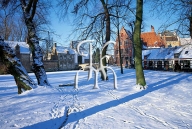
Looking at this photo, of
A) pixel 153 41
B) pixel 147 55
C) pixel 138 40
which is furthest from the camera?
pixel 153 41

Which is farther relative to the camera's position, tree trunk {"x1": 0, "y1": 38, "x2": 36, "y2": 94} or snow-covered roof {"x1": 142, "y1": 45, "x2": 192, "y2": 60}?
snow-covered roof {"x1": 142, "y1": 45, "x2": 192, "y2": 60}

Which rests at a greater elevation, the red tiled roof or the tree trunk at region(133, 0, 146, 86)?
the red tiled roof

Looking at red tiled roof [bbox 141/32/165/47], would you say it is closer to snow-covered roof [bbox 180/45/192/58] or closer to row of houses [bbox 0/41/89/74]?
snow-covered roof [bbox 180/45/192/58]

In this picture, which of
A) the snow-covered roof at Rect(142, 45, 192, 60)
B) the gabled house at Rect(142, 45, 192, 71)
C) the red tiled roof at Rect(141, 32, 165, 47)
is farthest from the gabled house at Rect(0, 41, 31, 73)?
the red tiled roof at Rect(141, 32, 165, 47)

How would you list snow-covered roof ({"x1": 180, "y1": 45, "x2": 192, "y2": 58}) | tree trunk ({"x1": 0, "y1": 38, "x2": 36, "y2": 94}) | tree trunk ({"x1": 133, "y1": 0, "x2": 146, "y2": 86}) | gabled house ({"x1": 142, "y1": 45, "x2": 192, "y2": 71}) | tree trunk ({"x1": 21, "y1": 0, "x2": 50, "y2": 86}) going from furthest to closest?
1. gabled house ({"x1": 142, "y1": 45, "x2": 192, "y2": 71})
2. snow-covered roof ({"x1": 180, "y1": 45, "x2": 192, "y2": 58})
3. tree trunk ({"x1": 133, "y1": 0, "x2": 146, "y2": 86})
4. tree trunk ({"x1": 21, "y1": 0, "x2": 50, "y2": 86})
5. tree trunk ({"x1": 0, "y1": 38, "x2": 36, "y2": 94})

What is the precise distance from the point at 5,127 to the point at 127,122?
2.94 metres

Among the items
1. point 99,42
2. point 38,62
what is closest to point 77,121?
point 38,62

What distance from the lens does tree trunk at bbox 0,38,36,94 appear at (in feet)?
22.8

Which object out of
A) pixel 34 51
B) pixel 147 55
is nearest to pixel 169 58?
pixel 147 55

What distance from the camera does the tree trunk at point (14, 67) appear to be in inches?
274

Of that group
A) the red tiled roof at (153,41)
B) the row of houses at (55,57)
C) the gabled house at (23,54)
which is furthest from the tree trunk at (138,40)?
the red tiled roof at (153,41)

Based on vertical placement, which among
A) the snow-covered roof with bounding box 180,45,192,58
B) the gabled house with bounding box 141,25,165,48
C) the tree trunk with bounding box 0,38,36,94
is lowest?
the tree trunk with bounding box 0,38,36,94

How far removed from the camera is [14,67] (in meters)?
7.12

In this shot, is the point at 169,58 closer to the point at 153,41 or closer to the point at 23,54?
the point at 153,41
